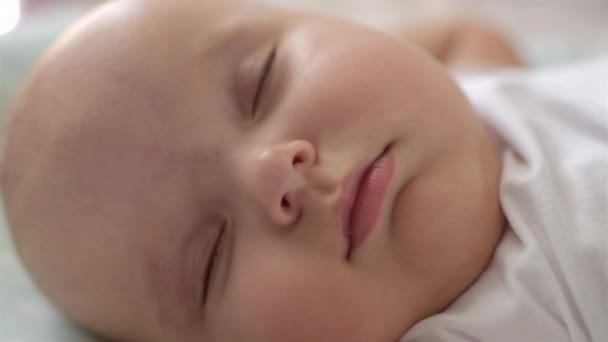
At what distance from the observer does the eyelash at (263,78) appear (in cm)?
82

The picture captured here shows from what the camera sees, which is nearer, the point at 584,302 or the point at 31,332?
the point at 584,302

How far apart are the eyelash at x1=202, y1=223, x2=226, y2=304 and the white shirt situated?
0.83 feet

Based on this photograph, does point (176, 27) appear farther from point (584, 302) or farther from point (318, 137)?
point (584, 302)

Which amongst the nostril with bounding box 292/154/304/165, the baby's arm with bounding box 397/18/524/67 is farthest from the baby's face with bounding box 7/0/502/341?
the baby's arm with bounding box 397/18/524/67

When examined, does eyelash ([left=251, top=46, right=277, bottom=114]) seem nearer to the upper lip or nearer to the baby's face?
the baby's face

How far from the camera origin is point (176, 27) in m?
0.83

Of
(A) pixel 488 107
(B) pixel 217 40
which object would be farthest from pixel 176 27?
(A) pixel 488 107

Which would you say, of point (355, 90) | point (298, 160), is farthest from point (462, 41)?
point (298, 160)

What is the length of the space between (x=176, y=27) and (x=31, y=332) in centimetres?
47

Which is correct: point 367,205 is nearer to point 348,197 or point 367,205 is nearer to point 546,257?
point 348,197

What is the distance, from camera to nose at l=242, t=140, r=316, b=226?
2.37ft

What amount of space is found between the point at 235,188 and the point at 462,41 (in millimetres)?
866

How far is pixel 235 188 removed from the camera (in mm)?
771

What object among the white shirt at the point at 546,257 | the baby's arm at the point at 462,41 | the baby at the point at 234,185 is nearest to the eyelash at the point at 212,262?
the baby at the point at 234,185
